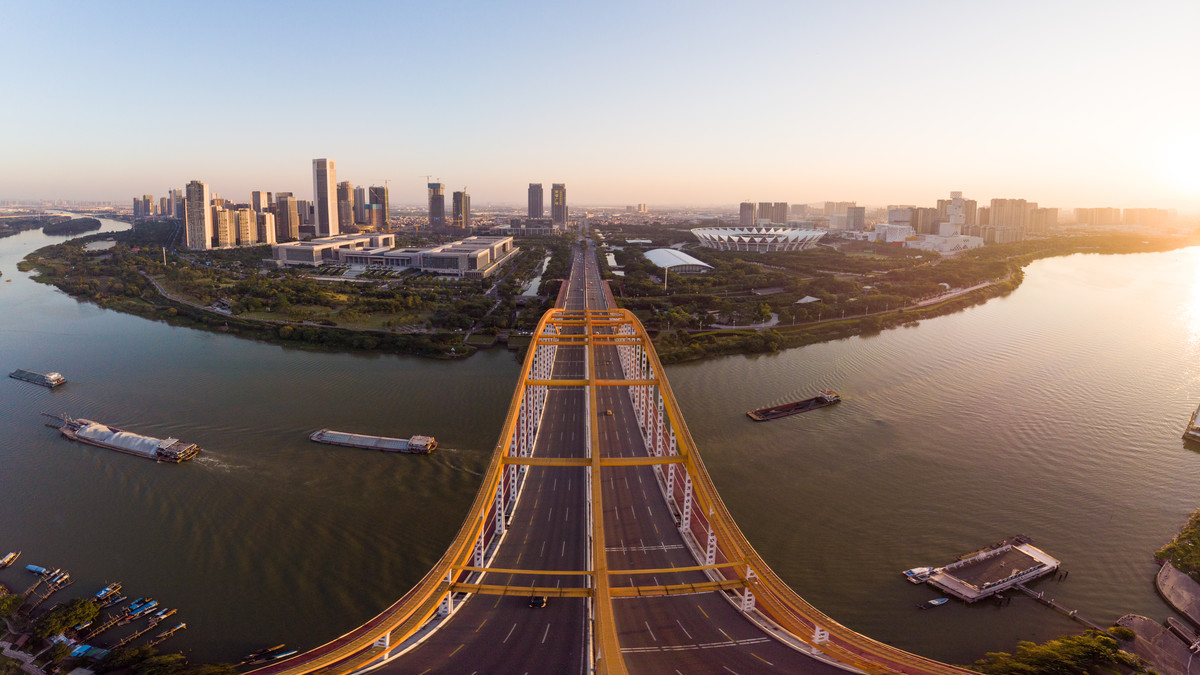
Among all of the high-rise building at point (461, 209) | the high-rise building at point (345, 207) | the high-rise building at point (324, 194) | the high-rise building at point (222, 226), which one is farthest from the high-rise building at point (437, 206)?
the high-rise building at point (222, 226)

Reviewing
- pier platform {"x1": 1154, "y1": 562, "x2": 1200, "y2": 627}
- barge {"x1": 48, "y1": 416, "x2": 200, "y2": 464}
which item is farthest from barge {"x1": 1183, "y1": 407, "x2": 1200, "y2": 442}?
barge {"x1": 48, "y1": 416, "x2": 200, "y2": 464}

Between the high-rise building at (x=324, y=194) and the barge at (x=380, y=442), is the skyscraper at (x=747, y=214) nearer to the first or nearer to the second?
the high-rise building at (x=324, y=194)

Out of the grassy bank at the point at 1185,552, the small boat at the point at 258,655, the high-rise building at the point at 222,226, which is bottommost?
the small boat at the point at 258,655

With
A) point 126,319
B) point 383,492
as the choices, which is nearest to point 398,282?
point 126,319

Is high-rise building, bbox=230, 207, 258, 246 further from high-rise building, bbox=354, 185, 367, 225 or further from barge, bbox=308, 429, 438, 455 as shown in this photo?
barge, bbox=308, 429, 438, 455

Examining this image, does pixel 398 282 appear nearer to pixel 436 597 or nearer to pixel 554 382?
pixel 554 382

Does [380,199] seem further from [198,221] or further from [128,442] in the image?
[128,442]
